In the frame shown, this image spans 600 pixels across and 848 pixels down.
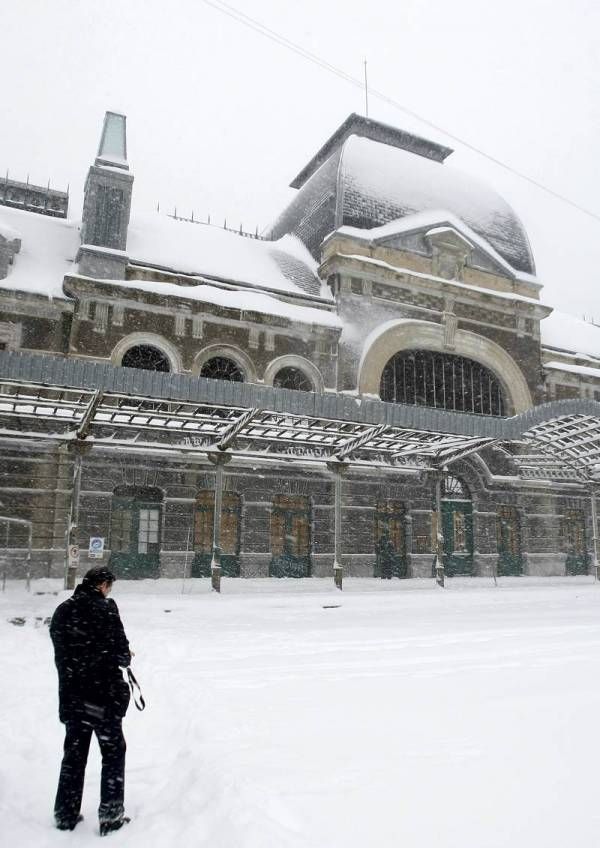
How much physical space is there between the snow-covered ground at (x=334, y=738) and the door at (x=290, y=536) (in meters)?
9.52

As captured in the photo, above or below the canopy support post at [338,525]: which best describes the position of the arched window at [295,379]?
above

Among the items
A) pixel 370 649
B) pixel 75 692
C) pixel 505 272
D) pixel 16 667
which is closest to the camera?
Answer: pixel 75 692

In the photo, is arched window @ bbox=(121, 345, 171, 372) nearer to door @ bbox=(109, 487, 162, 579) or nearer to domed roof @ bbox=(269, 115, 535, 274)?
door @ bbox=(109, 487, 162, 579)

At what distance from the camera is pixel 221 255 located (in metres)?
21.8

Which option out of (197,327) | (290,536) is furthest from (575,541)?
(197,327)

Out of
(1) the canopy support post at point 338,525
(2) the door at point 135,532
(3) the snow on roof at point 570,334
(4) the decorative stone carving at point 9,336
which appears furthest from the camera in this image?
(3) the snow on roof at point 570,334

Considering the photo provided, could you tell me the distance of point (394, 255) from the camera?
22625 mm

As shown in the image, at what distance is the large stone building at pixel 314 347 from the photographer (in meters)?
17.9

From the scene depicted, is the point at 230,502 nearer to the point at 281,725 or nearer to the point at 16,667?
the point at 16,667

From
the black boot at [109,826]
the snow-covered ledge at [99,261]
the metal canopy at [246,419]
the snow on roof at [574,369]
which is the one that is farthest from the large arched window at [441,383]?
the black boot at [109,826]

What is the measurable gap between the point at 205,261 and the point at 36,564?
10207 mm

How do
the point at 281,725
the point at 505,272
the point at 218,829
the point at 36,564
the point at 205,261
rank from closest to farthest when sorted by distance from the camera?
the point at 218,829, the point at 281,725, the point at 36,564, the point at 205,261, the point at 505,272

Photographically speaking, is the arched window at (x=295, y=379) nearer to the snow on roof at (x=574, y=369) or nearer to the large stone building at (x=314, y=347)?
the large stone building at (x=314, y=347)

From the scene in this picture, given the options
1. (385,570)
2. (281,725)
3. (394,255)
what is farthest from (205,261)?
(281,725)
